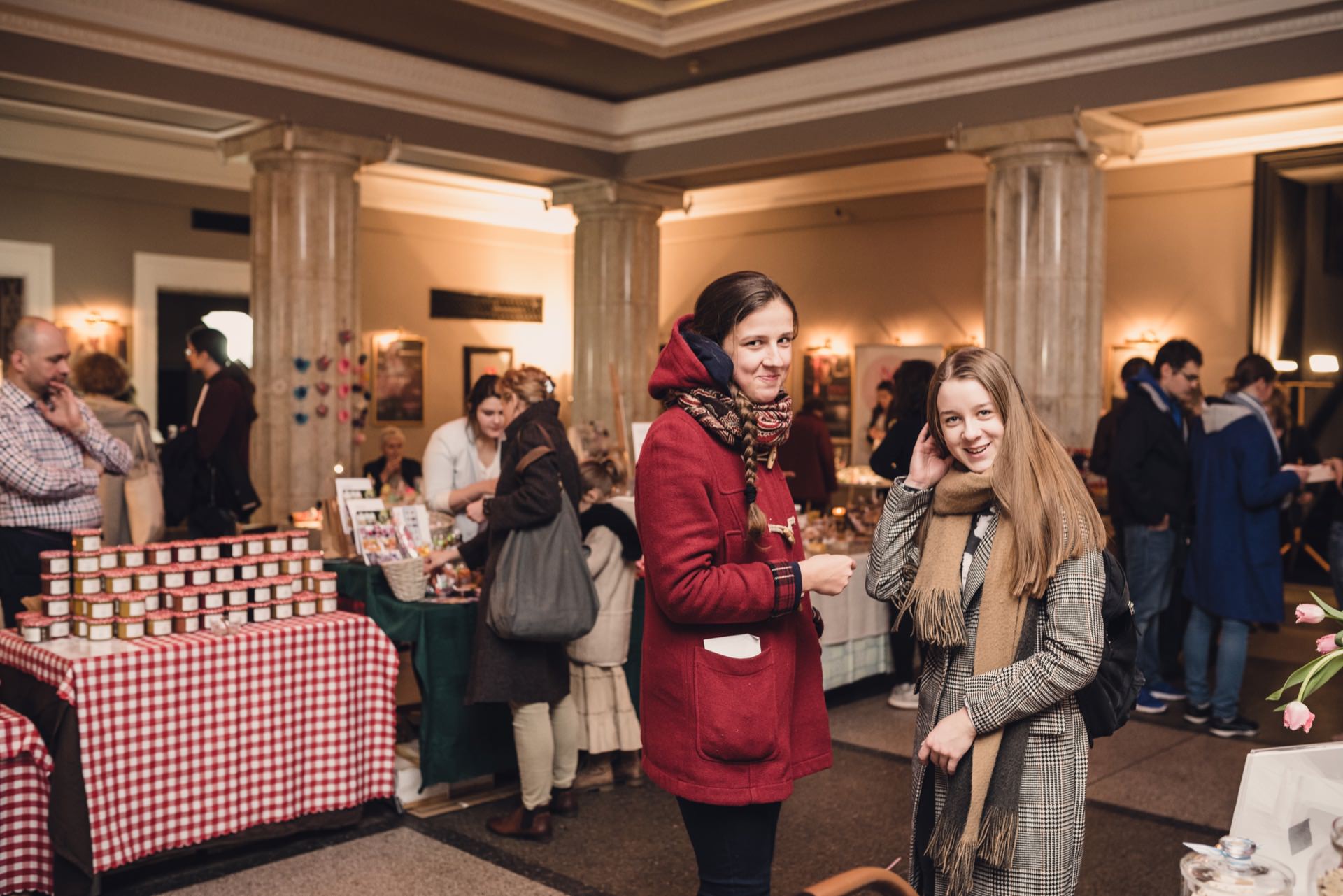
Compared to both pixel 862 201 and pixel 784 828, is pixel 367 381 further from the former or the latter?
pixel 784 828

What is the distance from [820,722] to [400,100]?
8598mm

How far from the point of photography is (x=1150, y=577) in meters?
6.13

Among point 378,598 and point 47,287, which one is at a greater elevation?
point 47,287

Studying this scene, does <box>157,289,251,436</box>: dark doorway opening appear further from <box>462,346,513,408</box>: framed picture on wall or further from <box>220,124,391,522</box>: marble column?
<box>462,346,513,408</box>: framed picture on wall

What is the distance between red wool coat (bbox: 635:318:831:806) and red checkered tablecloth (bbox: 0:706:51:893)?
7.07 feet

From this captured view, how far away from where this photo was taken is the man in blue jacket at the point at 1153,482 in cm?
605

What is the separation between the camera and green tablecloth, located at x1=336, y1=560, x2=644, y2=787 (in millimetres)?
4430

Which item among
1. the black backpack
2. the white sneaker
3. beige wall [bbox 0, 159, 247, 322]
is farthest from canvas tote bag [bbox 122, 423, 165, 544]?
beige wall [bbox 0, 159, 247, 322]

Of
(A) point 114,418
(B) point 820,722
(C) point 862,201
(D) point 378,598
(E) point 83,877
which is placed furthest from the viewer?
(C) point 862,201

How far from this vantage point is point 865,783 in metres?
4.83

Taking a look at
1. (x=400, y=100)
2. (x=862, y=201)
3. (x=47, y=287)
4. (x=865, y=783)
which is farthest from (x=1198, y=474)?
(x=47, y=287)

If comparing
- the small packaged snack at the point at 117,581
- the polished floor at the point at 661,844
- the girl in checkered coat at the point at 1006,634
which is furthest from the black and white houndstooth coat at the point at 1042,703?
the small packaged snack at the point at 117,581

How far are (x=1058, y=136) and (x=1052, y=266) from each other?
0.93m

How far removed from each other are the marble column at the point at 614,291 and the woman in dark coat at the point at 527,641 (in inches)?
289
